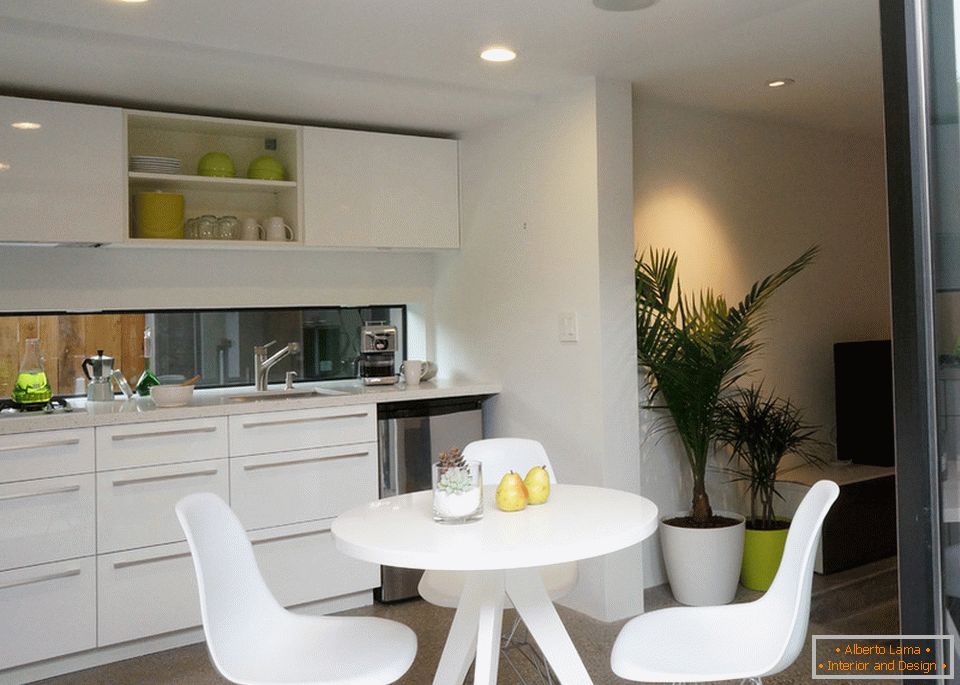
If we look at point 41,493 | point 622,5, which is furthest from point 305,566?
point 622,5

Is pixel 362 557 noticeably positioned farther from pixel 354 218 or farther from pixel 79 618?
pixel 354 218

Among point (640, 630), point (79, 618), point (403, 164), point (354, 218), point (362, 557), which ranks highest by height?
point (403, 164)

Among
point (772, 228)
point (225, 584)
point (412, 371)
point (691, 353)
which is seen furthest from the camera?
point (772, 228)

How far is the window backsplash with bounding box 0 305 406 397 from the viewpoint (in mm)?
4055

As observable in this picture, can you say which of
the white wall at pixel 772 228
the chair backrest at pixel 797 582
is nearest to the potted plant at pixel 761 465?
the white wall at pixel 772 228

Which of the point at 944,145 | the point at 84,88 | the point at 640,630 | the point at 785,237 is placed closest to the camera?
the point at 944,145

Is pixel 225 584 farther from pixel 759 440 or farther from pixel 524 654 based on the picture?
pixel 759 440

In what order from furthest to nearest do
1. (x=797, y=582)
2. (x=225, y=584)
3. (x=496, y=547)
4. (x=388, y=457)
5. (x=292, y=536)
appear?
(x=388, y=457), (x=292, y=536), (x=225, y=584), (x=797, y=582), (x=496, y=547)

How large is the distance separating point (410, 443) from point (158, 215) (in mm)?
1573

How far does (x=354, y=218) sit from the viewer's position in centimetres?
445

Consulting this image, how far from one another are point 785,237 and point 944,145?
3322 mm

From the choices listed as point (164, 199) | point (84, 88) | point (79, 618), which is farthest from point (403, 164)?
point (79, 618)

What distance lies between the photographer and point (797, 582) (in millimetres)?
2209

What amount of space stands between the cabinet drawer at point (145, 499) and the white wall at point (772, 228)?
81.7 inches
